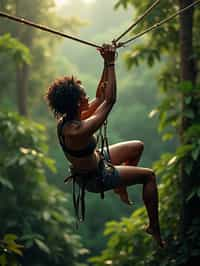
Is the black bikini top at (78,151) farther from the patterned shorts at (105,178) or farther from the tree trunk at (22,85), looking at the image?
the tree trunk at (22,85)

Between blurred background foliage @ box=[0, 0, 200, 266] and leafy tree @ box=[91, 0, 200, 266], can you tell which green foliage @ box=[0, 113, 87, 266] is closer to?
blurred background foliage @ box=[0, 0, 200, 266]

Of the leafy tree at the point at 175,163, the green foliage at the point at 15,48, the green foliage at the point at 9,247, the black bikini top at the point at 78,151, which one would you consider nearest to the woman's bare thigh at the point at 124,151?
the black bikini top at the point at 78,151

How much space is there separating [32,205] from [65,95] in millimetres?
4665

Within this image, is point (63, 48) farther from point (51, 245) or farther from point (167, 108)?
point (167, 108)

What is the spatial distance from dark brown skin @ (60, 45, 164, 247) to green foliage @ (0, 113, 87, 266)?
9.22 feet

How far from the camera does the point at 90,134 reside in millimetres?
3371

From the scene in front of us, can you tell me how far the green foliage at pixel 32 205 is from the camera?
22.7 ft

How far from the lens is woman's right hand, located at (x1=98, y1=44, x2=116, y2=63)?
334 centimetres

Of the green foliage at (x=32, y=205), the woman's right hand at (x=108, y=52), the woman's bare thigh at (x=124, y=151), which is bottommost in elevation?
the green foliage at (x=32, y=205)

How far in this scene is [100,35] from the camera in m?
31.1

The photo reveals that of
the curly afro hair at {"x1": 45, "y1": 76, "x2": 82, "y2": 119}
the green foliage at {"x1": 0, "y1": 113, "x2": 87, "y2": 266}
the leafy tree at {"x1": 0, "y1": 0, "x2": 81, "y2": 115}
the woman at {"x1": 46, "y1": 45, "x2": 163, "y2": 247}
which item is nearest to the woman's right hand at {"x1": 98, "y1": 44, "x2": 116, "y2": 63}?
the woman at {"x1": 46, "y1": 45, "x2": 163, "y2": 247}

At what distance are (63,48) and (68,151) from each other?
29937 mm

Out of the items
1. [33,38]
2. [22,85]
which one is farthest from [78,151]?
[33,38]

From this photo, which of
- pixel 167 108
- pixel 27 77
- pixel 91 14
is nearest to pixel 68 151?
pixel 167 108
